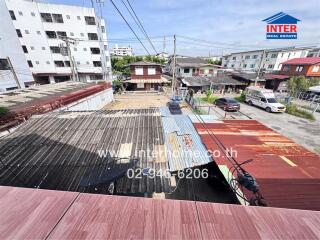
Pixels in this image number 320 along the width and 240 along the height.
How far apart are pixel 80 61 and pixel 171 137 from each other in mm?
36336

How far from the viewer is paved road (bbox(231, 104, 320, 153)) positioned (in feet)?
44.1

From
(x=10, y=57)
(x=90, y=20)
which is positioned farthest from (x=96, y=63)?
(x=10, y=57)

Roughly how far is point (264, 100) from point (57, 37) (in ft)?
135

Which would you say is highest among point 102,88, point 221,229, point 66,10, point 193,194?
point 66,10

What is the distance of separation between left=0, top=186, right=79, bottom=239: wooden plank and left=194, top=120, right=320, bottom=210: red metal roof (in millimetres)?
4882

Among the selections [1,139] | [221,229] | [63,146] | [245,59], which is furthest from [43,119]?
[245,59]

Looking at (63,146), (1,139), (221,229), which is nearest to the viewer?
(221,229)

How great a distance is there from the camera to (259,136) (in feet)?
25.8

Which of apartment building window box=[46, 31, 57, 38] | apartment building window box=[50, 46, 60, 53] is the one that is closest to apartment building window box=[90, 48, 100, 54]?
apartment building window box=[50, 46, 60, 53]

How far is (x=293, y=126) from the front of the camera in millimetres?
16656

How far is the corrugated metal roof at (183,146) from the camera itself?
5758 mm

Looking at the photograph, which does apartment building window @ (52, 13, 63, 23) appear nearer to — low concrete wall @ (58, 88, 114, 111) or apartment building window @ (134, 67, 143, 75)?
apartment building window @ (134, 67, 143, 75)

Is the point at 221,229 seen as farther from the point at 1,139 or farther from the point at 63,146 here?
the point at 1,139

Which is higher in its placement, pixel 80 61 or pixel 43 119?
pixel 80 61
